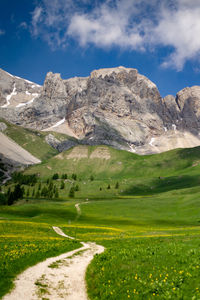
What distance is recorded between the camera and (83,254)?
2503cm

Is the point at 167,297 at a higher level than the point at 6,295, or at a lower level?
higher

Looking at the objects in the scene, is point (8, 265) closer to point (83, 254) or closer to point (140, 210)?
point (83, 254)

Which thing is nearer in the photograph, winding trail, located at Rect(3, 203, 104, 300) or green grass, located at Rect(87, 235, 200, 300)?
green grass, located at Rect(87, 235, 200, 300)

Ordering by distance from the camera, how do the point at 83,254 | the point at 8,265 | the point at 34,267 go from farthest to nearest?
the point at 83,254 → the point at 34,267 → the point at 8,265

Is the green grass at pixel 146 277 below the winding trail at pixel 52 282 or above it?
above

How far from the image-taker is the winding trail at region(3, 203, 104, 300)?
1361cm

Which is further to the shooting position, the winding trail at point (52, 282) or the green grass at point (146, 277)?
the winding trail at point (52, 282)

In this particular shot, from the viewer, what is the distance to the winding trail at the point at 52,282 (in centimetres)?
1361

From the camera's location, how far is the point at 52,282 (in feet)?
51.6

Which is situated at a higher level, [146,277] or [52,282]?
[146,277]

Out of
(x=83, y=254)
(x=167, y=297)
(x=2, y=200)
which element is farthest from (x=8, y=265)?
(x=2, y=200)

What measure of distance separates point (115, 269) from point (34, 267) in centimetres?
646

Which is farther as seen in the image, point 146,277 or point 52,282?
point 52,282

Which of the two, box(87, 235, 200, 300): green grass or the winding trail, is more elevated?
box(87, 235, 200, 300): green grass
